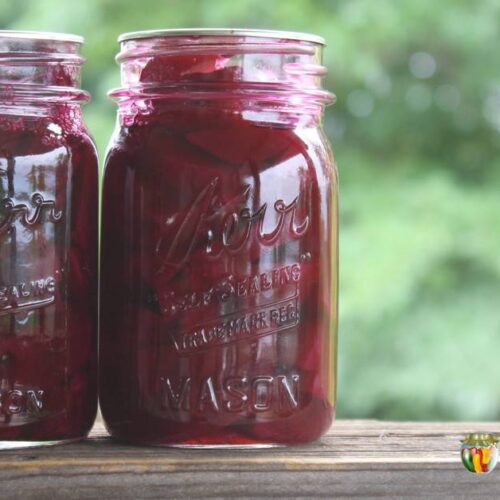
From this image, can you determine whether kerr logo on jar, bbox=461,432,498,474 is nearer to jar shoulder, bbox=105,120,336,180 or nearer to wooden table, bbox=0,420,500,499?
wooden table, bbox=0,420,500,499

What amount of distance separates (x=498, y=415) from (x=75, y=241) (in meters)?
2.00

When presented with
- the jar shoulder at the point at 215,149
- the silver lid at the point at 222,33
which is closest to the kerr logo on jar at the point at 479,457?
the jar shoulder at the point at 215,149

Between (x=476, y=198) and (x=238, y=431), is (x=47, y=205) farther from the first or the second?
(x=476, y=198)

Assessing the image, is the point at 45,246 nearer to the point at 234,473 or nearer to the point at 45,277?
the point at 45,277

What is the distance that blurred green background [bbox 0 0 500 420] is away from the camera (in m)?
2.55

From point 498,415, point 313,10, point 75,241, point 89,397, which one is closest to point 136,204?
point 75,241

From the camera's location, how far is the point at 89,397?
0.97 meters

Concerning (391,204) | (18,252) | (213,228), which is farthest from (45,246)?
(391,204)

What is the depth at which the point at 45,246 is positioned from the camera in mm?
924

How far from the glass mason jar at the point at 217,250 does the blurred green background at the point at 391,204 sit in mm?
1544

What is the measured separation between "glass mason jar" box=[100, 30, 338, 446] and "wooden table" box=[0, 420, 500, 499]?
4 cm

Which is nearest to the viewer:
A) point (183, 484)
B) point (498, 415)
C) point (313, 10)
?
point (183, 484)

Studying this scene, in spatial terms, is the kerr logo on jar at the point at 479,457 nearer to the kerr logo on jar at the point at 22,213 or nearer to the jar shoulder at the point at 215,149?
the jar shoulder at the point at 215,149

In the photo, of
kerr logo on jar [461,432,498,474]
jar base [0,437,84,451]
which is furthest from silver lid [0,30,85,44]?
kerr logo on jar [461,432,498,474]
